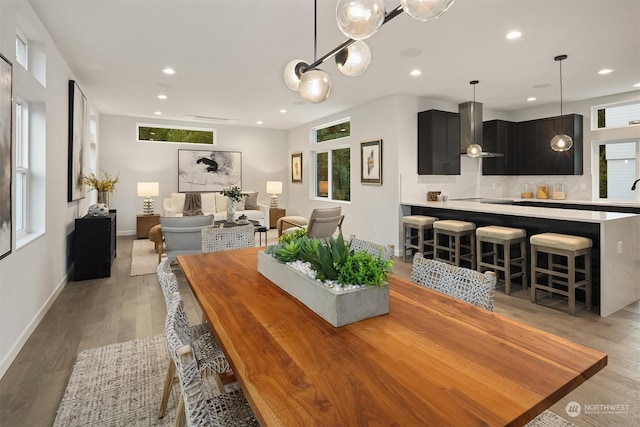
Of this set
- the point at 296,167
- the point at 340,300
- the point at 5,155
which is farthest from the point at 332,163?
the point at 340,300

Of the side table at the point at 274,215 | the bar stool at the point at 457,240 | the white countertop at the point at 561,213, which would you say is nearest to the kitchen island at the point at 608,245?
the white countertop at the point at 561,213

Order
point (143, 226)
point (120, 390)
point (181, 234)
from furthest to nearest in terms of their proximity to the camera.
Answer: point (143, 226), point (181, 234), point (120, 390)

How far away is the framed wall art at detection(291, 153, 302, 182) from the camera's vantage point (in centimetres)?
912

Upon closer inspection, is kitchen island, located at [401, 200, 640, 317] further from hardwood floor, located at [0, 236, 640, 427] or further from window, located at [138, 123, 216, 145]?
window, located at [138, 123, 216, 145]

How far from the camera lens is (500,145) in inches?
265

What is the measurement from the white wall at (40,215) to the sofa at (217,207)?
10.6 feet

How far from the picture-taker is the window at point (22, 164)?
3078 millimetres

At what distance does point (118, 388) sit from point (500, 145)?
6938 millimetres

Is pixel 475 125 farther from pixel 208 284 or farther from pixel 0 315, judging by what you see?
pixel 0 315

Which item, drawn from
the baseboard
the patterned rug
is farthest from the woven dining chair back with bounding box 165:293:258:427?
the baseboard

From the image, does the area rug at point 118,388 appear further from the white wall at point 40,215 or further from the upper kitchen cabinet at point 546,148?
the upper kitchen cabinet at point 546,148

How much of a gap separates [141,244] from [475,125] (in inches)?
253

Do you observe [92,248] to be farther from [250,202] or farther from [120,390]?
[250,202]

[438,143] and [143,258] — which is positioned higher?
[438,143]
